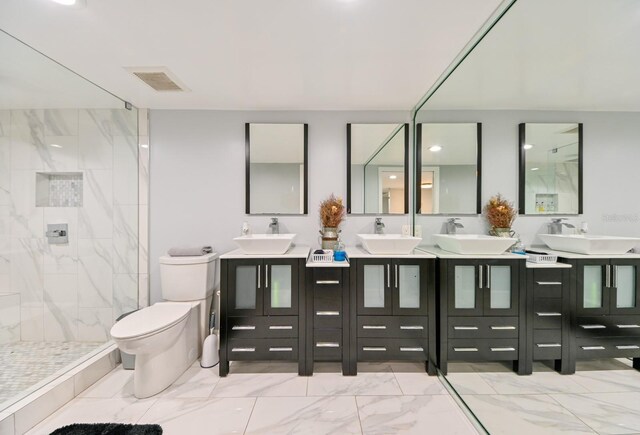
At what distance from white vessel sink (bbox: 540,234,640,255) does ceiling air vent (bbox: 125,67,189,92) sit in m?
2.58

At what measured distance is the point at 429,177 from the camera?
2.37 meters

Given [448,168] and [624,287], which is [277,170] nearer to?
[448,168]

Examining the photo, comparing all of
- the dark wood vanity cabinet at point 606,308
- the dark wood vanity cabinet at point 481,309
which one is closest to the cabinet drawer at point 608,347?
the dark wood vanity cabinet at point 606,308

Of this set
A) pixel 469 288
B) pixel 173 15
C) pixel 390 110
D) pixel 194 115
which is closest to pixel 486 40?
pixel 390 110

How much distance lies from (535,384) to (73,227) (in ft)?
11.5

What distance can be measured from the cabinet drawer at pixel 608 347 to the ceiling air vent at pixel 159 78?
2.77 meters

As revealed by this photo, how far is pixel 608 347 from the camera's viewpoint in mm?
874

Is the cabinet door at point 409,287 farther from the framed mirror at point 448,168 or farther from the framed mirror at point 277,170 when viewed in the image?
the framed mirror at point 277,170

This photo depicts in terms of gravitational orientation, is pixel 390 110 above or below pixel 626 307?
above

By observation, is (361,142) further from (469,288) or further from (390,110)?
(469,288)

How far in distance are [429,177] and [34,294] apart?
352 centimetres

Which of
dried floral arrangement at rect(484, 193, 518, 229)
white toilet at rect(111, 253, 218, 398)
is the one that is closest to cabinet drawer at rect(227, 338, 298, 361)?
white toilet at rect(111, 253, 218, 398)

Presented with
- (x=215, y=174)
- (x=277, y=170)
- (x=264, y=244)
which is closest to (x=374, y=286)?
(x=264, y=244)

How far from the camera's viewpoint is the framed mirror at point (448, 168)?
6.03 feet
